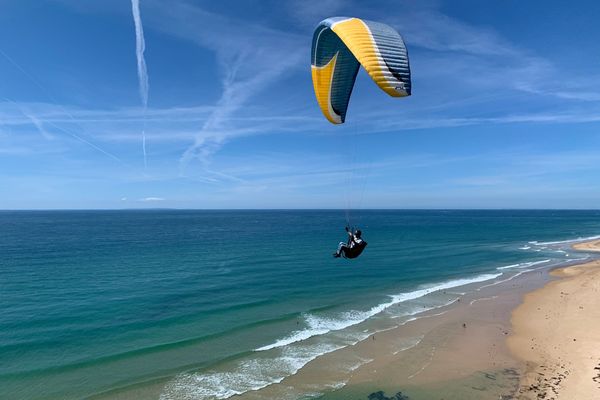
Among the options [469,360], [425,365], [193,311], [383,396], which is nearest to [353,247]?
[383,396]

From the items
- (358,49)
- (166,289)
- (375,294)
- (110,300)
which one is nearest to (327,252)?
(375,294)

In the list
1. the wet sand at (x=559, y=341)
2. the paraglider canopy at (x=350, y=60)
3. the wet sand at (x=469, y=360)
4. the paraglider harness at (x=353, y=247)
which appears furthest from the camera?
the wet sand at (x=559, y=341)

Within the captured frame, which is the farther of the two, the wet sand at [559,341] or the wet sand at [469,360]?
the wet sand at [559,341]

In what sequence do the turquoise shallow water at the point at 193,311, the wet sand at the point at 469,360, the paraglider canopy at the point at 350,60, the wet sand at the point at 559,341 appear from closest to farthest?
1. the paraglider canopy at the point at 350,60
2. the wet sand at the point at 469,360
3. the wet sand at the point at 559,341
4. the turquoise shallow water at the point at 193,311

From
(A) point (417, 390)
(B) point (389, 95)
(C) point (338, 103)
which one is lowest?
(A) point (417, 390)

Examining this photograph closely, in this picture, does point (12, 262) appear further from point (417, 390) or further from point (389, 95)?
point (389, 95)

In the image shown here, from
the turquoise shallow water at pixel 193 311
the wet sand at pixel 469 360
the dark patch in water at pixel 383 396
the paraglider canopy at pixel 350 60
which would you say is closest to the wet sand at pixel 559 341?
the wet sand at pixel 469 360

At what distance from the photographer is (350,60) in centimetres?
1238

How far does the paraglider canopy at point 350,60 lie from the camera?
29.7 feet

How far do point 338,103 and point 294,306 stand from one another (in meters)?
15.4

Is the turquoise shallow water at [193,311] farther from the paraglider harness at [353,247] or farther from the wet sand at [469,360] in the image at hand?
the paraglider harness at [353,247]

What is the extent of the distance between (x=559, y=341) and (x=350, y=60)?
17.0 metres

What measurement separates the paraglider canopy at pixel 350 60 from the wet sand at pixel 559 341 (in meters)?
12.1

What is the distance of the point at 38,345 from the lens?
18094mm
